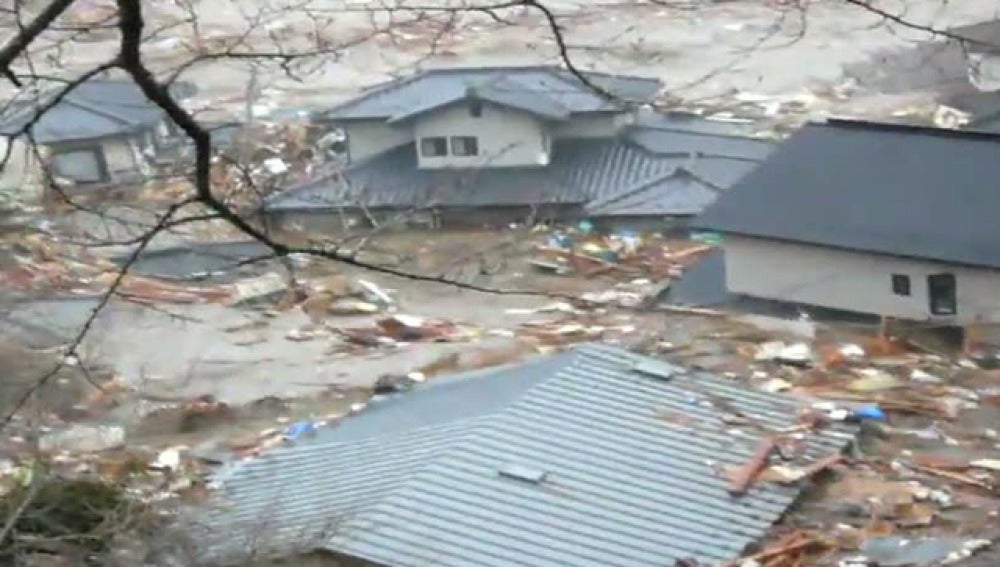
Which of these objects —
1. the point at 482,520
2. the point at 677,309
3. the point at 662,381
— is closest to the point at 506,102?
the point at 677,309

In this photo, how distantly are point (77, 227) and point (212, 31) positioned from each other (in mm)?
10048

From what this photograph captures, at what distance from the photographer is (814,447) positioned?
9086mm

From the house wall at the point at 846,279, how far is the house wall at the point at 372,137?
5330mm

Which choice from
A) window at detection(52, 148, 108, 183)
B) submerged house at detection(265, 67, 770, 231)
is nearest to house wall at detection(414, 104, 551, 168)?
submerged house at detection(265, 67, 770, 231)

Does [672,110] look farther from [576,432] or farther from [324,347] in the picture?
[576,432]

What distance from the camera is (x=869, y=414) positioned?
33.6 ft

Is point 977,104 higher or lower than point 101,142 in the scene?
lower

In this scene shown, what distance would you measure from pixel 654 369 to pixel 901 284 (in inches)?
135

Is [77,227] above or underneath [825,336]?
above

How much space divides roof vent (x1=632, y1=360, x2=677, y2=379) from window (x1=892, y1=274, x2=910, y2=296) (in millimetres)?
3196

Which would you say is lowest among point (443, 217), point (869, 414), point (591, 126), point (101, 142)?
point (869, 414)

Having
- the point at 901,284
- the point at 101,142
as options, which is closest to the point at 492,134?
the point at 101,142

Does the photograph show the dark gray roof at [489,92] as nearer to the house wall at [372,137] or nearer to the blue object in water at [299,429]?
the house wall at [372,137]

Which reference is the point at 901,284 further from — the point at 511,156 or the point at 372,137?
the point at 372,137
